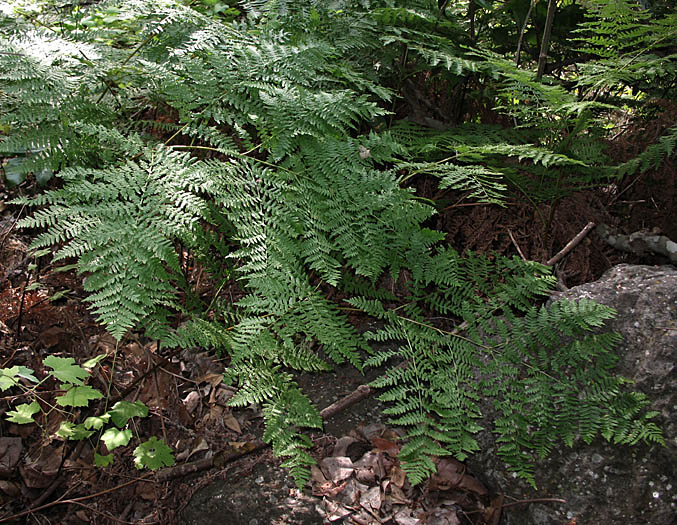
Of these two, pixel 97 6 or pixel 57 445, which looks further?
pixel 97 6

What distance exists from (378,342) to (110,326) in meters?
1.29

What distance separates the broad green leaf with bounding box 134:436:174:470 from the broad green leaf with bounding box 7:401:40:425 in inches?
18.5

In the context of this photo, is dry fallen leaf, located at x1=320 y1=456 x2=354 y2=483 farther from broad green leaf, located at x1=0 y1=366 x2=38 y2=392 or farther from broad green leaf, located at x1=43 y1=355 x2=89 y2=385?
broad green leaf, located at x1=0 y1=366 x2=38 y2=392

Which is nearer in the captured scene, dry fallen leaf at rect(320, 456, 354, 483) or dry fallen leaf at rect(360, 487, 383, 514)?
dry fallen leaf at rect(360, 487, 383, 514)

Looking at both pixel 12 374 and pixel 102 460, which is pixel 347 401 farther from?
pixel 12 374

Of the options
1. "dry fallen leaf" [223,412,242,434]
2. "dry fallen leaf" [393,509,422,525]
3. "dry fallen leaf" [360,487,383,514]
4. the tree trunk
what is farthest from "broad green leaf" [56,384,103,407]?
the tree trunk

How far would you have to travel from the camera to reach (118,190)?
2016 millimetres

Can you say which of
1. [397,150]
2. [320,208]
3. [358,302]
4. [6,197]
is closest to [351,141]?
[397,150]

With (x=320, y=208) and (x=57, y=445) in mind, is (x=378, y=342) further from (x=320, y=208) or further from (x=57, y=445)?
(x=57, y=445)

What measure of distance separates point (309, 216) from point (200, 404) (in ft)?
3.53

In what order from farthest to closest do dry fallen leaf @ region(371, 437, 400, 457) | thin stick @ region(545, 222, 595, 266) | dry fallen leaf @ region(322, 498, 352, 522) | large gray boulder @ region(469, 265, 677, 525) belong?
thin stick @ region(545, 222, 595, 266) < dry fallen leaf @ region(371, 437, 400, 457) < dry fallen leaf @ region(322, 498, 352, 522) < large gray boulder @ region(469, 265, 677, 525)

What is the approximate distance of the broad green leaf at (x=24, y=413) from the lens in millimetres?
2006

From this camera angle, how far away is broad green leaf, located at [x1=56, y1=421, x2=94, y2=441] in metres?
2.08

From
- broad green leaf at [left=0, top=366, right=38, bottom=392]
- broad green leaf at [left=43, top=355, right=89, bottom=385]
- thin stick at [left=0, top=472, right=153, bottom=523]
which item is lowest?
thin stick at [left=0, top=472, right=153, bottom=523]
